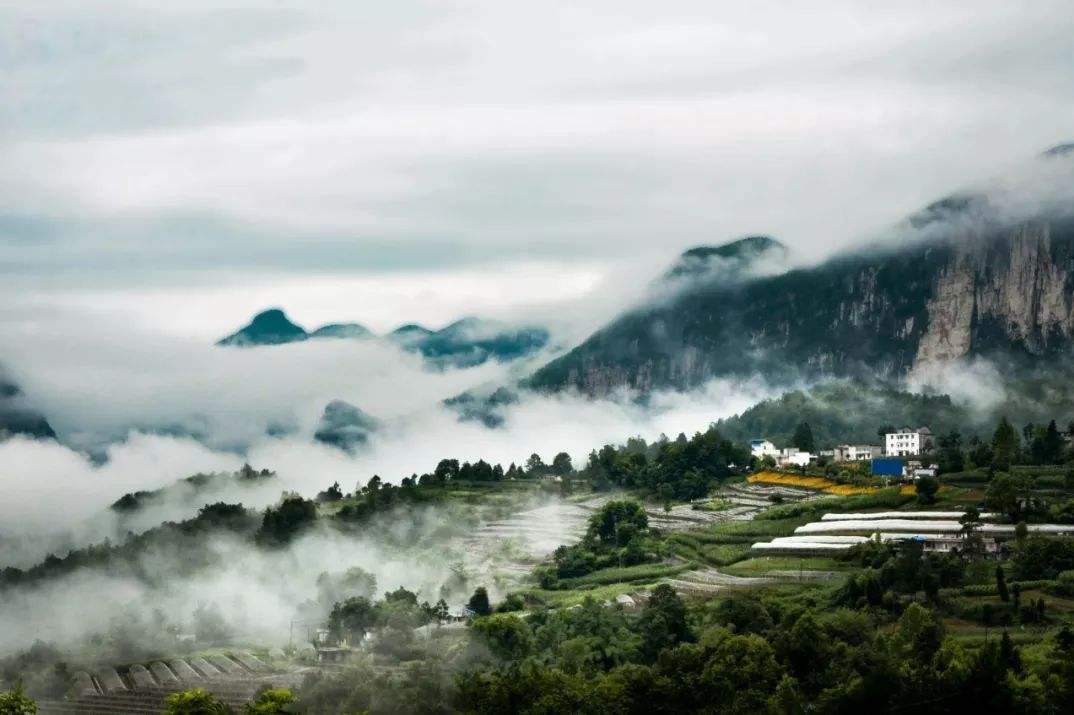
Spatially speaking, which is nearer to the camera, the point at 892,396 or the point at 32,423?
the point at 32,423

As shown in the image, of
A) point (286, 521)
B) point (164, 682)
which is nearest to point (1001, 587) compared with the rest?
point (164, 682)

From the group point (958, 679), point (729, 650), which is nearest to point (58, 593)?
point (729, 650)

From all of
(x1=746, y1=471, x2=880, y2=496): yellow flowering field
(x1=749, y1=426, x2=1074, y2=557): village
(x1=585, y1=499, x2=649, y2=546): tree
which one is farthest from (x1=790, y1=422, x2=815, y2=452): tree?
(x1=585, y1=499, x2=649, y2=546): tree

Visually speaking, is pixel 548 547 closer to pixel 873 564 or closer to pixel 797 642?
pixel 873 564

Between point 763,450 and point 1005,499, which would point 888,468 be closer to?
point 763,450

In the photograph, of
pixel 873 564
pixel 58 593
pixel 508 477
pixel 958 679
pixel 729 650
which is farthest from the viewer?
pixel 508 477

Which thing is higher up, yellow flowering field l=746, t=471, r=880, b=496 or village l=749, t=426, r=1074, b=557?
yellow flowering field l=746, t=471, r=880, b=496

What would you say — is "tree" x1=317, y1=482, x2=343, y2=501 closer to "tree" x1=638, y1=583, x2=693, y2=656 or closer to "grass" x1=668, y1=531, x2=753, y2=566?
"grass" x1=668, y1=531, x2=753, y2=566
